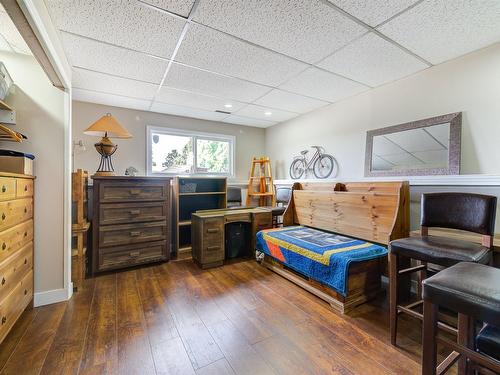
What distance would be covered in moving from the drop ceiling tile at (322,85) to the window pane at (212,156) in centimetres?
184

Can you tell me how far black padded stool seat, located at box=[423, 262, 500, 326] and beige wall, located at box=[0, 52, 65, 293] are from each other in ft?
8.93

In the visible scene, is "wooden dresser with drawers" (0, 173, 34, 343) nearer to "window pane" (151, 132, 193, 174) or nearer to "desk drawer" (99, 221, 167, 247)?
"desk drawer" (99, 221, 167, 247)

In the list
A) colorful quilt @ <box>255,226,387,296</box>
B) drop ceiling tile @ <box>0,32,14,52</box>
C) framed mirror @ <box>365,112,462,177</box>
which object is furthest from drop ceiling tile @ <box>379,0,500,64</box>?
drop ceiling tile @ <box>0,32,14,52</box>

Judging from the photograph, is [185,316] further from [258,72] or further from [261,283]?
[258,72]

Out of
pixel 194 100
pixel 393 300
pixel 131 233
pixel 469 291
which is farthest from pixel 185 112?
pixel 469 291

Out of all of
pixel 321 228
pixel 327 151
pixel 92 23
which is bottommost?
pixel 321 228

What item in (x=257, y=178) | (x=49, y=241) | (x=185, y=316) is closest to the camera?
(x=185, y=316)

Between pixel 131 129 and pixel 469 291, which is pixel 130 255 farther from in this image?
pixel 469 291

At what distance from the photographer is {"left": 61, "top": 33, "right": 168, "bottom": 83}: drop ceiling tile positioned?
6.10 feet

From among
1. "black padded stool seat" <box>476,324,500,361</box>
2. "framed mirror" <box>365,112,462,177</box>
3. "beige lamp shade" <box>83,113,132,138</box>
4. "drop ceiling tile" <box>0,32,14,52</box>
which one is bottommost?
"black padded stool seat" <box>476,324,500,361</box>

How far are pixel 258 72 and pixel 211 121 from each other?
1.92 m

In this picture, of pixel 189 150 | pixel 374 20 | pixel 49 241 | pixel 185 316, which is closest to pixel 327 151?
pixel 374 20

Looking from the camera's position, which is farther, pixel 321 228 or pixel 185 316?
pixel 321 228

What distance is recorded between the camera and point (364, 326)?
1.71 metres
